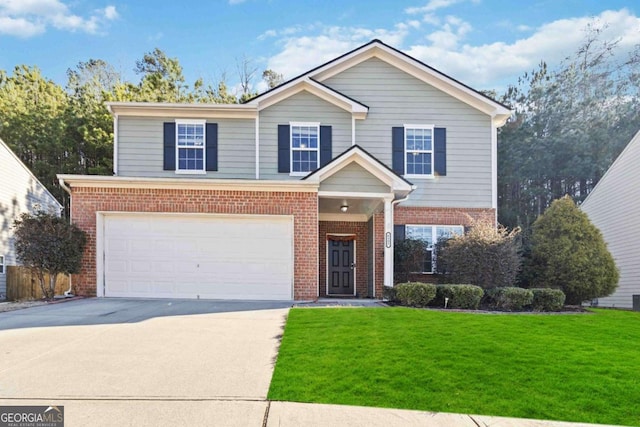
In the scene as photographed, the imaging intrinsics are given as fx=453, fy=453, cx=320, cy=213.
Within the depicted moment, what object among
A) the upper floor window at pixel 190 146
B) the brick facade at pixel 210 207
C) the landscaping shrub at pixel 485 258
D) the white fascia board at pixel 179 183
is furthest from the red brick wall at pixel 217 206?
the landscaping shrub at pixel 485 258

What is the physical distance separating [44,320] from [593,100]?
3407 centimetres

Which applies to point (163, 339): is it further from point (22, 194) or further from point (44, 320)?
point (22, 194)

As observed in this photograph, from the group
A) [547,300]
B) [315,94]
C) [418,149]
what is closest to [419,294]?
[547,300]

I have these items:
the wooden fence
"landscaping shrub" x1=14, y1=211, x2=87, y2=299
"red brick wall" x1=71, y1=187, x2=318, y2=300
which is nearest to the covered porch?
"red brick wall" x1=71, y1=187, x2=318, y2=300

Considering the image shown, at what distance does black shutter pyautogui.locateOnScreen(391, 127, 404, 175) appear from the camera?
1518cm

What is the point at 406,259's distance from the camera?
14.1 m

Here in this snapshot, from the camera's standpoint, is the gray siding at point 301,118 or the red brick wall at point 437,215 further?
the gray siding at point 301,118

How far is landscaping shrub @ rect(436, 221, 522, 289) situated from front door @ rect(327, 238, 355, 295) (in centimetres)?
456

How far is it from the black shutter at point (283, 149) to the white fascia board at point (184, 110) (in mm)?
A: 1060

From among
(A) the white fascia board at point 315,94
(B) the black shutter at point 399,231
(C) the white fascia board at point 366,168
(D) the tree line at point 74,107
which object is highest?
(D) the tree line at point 74,107

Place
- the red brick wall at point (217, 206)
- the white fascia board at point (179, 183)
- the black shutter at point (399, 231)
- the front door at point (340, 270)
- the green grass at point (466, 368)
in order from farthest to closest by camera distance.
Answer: the front door at point (340, 270)
the black shutter at point (399, 231)
the red brick wall at point (217, 206)
the white fascia board at point (179, 183)
the green grass at point (466, 368)

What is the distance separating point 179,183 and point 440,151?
8604mm

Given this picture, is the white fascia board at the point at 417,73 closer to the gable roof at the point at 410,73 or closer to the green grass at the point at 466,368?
the gable roof at the point at 410,73

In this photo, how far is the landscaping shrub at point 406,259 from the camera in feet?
46.4
